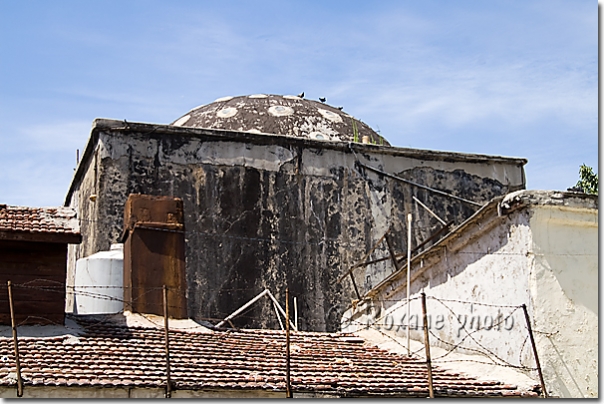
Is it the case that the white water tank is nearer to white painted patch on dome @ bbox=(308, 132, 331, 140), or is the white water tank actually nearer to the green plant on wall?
white painted patch on dome @ bbox=(308, 132, 331, 140)

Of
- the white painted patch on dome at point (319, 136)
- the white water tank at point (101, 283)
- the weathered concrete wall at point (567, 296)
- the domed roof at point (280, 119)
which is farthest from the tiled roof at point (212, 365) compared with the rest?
the domed roof at point (280, 119)

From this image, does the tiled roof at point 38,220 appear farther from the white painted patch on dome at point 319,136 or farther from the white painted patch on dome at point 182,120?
the white painted patch on dome at point 182,120

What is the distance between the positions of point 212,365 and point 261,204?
688 centimetres

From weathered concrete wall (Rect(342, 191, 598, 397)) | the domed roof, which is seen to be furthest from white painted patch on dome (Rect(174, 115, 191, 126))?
weathered concrete wall (Rect(342, 191, 598, 397))

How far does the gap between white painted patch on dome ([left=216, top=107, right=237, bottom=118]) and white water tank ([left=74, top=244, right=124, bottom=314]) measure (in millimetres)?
6015

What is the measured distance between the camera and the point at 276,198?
17.6 metres

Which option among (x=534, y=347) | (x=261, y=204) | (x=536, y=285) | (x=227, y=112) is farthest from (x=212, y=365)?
(x=227, y=112)

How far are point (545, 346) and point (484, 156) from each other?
8681 mm

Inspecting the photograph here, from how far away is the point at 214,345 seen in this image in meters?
12.0

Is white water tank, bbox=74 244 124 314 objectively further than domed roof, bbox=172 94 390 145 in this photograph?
No

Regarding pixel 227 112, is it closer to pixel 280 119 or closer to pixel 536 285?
pixel 280 119

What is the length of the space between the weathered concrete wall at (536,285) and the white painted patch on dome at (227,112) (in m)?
8.18

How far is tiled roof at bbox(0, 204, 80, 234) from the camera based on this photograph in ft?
38.7

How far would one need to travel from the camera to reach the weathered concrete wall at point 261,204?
16594mm
